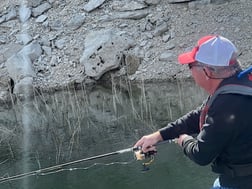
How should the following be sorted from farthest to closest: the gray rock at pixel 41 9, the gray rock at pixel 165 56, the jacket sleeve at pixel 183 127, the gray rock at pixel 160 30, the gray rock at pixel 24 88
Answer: the gray rock at pixel 41 9, the gray rock at pixel 160 30, the gray rock at pixel 165 56, the gray rock at pixel 24 88, the jacket sleeve at pixel 183 127

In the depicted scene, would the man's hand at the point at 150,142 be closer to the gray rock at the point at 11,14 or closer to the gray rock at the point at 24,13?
the gray rock at the point at 24,13

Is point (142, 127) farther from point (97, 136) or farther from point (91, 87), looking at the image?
point (91, 87)

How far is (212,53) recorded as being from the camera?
285 centimetres

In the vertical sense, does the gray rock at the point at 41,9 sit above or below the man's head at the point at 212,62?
above

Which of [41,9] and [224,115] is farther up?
[41,9]

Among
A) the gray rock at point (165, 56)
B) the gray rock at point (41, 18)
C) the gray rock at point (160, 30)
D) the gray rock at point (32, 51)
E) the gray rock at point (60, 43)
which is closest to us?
the gray rock at point (165, 56)

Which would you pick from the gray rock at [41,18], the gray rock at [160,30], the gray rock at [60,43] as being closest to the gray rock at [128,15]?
the gray rock at [160,30]

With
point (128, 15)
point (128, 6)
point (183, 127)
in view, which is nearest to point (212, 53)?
point (183, 127)

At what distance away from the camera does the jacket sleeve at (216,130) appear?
271 centimetres

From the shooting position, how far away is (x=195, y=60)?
287 centimetres

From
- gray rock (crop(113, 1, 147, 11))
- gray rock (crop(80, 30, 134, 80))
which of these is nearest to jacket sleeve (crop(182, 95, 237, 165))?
gray rock (crop(80, 30, 134, 80))

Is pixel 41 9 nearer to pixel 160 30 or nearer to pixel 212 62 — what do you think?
pixel 160 30

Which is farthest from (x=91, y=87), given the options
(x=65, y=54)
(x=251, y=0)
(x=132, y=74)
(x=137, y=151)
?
(x=137, y=151)

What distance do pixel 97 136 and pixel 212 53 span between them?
7583 millimetres
